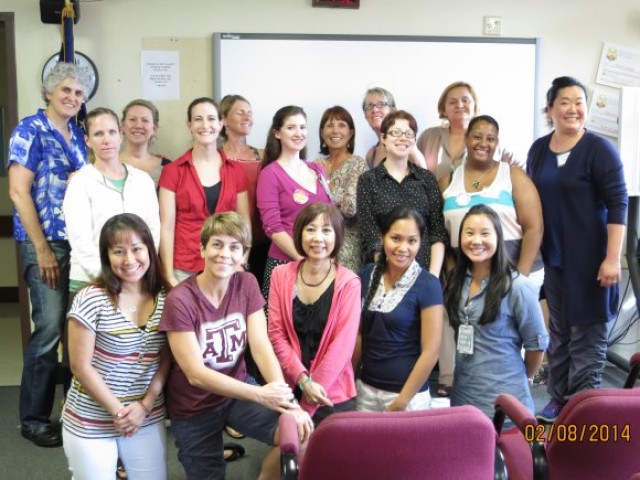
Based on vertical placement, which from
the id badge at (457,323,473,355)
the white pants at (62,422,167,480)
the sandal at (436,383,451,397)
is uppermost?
the id badge at (457,323,473,355)

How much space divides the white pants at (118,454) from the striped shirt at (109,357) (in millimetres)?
27

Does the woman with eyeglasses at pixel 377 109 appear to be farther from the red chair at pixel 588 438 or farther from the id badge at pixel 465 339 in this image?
the red chair at pixel 588 438

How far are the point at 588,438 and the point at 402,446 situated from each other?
52 centimetres

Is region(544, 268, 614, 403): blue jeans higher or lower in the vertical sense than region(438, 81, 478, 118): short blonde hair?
lower

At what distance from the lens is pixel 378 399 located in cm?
223

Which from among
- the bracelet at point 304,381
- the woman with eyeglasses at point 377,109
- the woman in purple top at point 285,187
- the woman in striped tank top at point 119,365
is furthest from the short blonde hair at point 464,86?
the woman in striped tank top at point 119,365

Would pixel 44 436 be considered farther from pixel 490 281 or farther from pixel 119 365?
pixel 490 281

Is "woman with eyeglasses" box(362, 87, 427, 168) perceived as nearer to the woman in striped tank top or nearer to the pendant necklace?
the pendant necklace

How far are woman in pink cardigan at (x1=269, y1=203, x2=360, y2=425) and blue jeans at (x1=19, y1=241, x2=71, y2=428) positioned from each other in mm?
1135

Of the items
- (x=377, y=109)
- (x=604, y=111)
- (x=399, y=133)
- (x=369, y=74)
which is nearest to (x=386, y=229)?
(x=399, y=133)

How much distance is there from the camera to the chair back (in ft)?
4.83

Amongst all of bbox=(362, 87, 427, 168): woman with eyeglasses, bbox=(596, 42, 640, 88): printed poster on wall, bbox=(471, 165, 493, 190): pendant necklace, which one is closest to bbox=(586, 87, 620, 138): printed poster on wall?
bbox=(596, 42, 640, 88): printed poster on wall

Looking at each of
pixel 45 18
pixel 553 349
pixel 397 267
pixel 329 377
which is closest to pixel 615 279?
pixel 553 349

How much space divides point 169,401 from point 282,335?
1.46 ft
